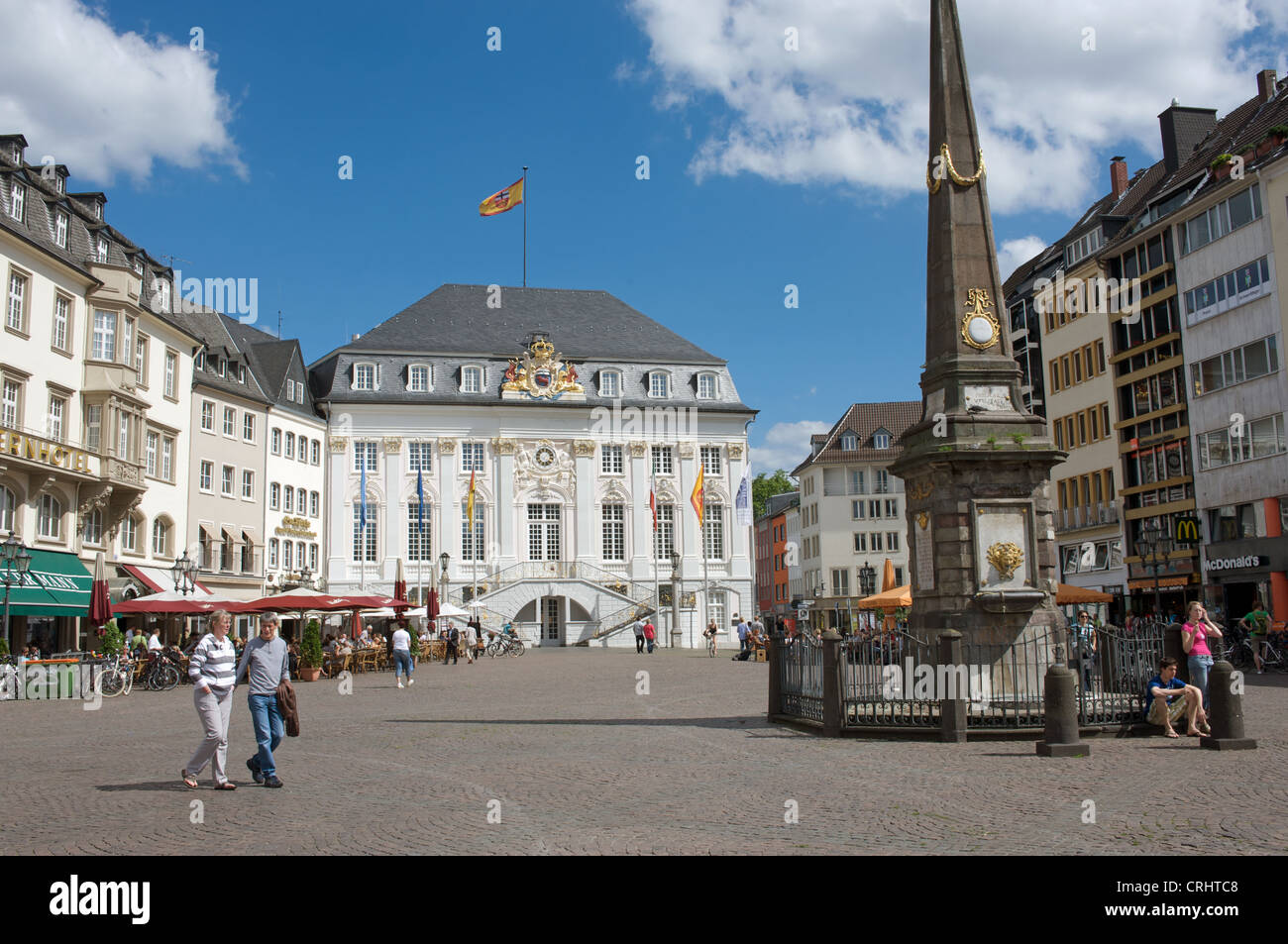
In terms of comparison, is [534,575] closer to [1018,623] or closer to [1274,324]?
[1274,324]

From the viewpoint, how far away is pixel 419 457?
64125mm

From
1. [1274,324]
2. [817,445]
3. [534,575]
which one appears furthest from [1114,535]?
[817,445]

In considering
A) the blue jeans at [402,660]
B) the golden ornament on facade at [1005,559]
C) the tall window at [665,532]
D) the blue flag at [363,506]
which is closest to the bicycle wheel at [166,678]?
the blue jeans at [402,660]

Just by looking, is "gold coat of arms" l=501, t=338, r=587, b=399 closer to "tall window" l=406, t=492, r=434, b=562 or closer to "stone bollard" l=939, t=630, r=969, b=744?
"tall window" l=406, t=492, r=434, b=562

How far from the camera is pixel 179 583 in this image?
3578 cm

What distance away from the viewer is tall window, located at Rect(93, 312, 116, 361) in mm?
37531

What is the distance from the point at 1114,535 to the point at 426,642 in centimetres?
2938

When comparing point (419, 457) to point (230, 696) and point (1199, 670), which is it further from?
point (230, 696)

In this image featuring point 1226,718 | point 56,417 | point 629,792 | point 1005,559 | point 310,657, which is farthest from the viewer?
point 56,417

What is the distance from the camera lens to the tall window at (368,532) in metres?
62.3

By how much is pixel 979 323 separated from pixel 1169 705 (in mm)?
5520

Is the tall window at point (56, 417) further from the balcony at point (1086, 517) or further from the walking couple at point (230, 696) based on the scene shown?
the balcony at point (1086, 517)

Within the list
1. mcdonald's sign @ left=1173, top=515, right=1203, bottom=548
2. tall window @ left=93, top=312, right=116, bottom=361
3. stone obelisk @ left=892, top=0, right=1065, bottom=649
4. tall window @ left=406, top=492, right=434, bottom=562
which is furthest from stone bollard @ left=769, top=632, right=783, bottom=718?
tall window @ left=406, top=492, right=434, bottom=562

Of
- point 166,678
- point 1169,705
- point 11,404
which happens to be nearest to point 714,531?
point 11,404
